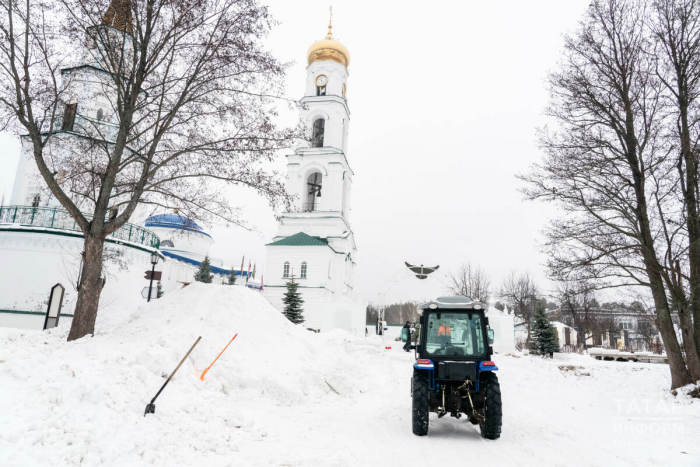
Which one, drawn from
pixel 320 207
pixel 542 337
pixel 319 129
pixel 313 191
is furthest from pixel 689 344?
pixel 319 129

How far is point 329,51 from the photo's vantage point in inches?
1804

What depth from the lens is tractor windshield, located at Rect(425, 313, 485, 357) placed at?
8195 millimetres

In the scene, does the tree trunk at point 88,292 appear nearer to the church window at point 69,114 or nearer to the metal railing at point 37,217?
the church window at point 69,114

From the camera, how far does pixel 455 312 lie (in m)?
8.46

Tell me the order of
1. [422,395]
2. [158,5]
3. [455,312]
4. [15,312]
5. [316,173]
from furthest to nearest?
[316,173]
[15,312]
[158,5]
[455,312]
[422,395]

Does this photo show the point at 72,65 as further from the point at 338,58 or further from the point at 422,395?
the point at 338,58

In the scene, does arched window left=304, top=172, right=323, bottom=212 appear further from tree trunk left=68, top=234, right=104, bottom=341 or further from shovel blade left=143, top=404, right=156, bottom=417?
shovel blade left=143, top=404, right=156, bottom=417

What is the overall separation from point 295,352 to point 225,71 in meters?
7.96

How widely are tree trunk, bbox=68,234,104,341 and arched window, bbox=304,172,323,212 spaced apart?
35054mm

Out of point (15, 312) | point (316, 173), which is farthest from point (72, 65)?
point (316, 173)

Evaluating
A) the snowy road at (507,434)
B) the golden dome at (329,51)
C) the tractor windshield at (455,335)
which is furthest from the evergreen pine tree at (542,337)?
the golden dome at (329,51)

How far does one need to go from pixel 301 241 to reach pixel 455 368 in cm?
3486

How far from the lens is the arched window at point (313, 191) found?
4503 centimetres

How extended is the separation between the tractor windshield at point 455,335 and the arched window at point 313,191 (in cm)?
3700
